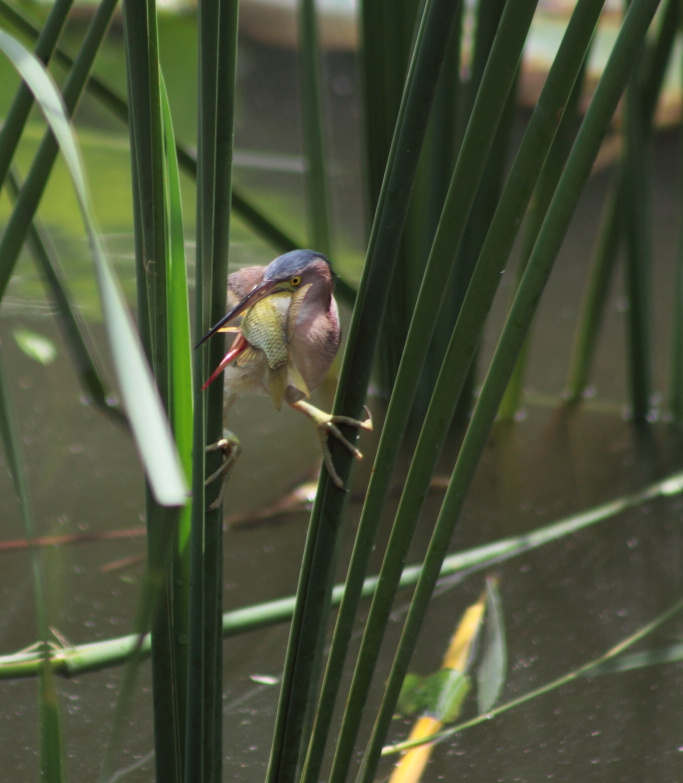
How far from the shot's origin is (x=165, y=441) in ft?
0.84

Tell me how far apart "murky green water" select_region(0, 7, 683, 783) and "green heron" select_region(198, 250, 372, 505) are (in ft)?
1.05

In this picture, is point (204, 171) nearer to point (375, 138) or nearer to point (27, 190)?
point (27, 190)

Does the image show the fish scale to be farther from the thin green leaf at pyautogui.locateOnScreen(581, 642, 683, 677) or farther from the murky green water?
the thin green leaf at pyautogui.locateOnScreen(581, 642, 683, 677)

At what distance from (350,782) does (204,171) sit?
53 cm

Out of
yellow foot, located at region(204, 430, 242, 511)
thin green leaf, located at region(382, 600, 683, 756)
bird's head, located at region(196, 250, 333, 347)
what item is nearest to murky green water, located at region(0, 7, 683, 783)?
thin green leaf, located at region(382, 600, 683, 756)

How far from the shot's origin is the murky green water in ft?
2.52

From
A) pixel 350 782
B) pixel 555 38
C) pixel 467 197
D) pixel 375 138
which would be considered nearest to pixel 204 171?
pixel 467 197

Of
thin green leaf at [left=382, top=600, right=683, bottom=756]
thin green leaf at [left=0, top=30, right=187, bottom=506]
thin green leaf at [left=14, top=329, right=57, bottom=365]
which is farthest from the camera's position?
thin green leaf at [left=14, top=329, right=57, bottom=365]

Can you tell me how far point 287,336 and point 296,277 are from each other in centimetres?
5

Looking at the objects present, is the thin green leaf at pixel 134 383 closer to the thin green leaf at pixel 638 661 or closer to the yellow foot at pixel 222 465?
the yellow foot at pixel 222 465

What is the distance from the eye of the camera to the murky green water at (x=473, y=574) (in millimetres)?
770

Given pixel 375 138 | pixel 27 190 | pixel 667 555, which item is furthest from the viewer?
pixel 375 138

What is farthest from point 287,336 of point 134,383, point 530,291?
point 134,383

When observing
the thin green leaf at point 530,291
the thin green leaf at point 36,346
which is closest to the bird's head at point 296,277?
the thin green leaf at point 530,291
